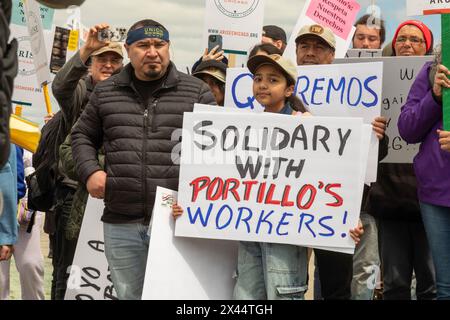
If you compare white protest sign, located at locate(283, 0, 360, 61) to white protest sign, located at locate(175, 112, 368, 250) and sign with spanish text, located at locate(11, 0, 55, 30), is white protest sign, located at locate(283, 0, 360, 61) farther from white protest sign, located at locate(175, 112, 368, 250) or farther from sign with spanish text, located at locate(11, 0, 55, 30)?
sign with spanish text, located at locate(11, 0, 55, 30)

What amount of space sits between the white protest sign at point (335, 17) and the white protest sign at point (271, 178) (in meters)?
2.71

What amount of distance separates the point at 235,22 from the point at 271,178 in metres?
3.80

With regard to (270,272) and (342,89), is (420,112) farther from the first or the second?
(270,272)

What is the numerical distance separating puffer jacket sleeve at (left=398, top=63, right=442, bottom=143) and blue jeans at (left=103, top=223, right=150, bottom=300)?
65.7 inches

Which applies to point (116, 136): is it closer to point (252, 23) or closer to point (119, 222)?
point (119, 222)

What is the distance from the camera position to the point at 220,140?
5449mm

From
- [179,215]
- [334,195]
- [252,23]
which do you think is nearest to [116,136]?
[179,215]

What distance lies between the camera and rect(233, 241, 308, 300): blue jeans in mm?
5254

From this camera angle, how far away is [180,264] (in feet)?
18.2

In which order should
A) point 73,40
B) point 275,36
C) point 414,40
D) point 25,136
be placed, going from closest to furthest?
point 25,136
point 414,40
point 275,36
point 73,40

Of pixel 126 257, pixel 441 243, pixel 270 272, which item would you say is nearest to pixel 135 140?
pixel 126 257

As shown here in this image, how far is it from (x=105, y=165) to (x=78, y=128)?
0.32 m

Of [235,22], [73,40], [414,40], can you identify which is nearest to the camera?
[414,40]

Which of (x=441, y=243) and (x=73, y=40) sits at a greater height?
(x=73, y=40)
